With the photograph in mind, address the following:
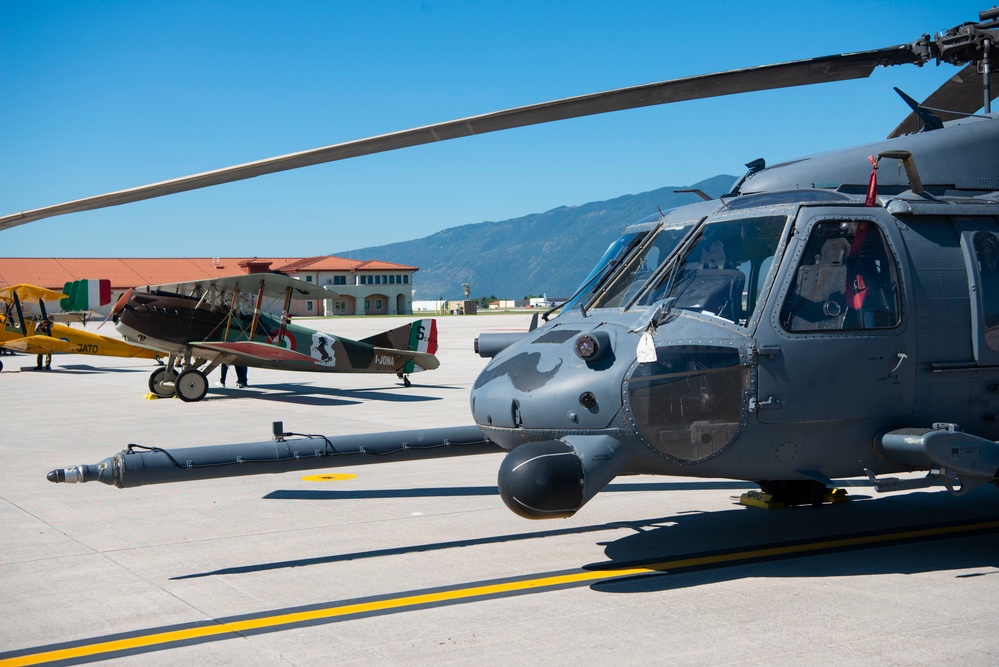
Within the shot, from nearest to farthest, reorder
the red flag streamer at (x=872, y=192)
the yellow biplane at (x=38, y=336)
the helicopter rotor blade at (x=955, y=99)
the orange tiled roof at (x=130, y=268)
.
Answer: the red flag streamer at (x=872, y=192)
the helicopter rotor blade at (x=955, y=99)
the yellow biplane at (x=38, y=336)
the orange tiled roof at (x=130, y=268)

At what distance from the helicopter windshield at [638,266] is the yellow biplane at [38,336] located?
25413mm

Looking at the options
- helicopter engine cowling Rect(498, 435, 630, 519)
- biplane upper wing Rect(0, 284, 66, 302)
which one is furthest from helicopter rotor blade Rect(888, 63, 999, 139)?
biplane upper wing Rect(0, 284, 66, 302)

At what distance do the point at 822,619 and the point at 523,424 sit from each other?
2113 millimetres

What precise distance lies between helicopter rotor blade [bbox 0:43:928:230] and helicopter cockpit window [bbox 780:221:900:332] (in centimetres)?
106

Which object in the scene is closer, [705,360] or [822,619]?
[822,619]

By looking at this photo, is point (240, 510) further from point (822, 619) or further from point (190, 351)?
point (190, 351)

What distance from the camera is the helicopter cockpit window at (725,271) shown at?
650 cm

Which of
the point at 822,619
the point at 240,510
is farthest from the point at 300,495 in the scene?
the point at 822,619

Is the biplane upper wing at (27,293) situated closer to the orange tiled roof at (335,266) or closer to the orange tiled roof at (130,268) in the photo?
the orange tiled roof at (130,268)

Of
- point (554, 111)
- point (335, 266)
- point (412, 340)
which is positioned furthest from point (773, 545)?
point (335, 266)

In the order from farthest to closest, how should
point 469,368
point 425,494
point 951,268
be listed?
1. point 469,368
2. point 425,494
3. point 951,268

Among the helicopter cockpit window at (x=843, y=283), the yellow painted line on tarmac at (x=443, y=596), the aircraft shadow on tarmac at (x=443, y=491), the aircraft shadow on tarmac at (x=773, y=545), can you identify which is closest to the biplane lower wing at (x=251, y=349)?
the aircraft shadow on tarmac at (x=443, y=491)

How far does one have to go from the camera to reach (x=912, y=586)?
6125 mm

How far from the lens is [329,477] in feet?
36.4
